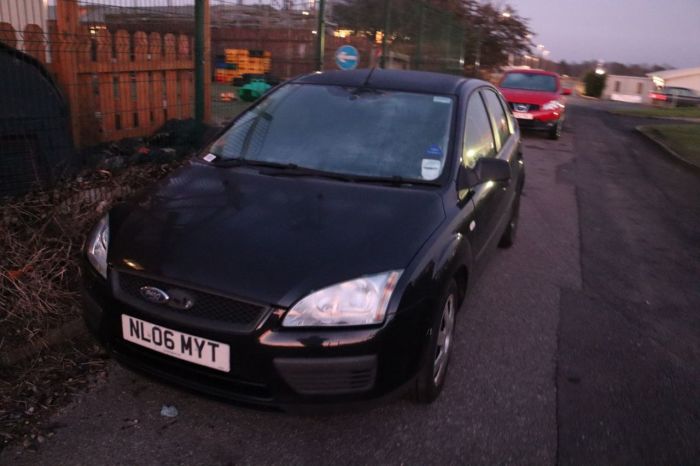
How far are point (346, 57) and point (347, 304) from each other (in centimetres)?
741

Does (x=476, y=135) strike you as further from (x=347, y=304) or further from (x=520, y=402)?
(x=347, y=304)

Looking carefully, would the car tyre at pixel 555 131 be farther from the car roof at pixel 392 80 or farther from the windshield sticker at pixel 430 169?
the windshield sticker at pixel 430 169

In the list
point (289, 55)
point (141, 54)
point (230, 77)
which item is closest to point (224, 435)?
point (141, 54)

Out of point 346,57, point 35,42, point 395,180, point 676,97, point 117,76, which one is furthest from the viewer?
point 676,97

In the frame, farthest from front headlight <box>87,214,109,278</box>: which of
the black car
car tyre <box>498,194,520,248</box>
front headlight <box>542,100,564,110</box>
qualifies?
front headlight <box>542,100,564,110</box>

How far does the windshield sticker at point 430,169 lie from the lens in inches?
134

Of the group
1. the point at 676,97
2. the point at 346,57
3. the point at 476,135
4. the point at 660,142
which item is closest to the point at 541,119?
the point at 660,142

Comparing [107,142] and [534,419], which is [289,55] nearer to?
[107,142]

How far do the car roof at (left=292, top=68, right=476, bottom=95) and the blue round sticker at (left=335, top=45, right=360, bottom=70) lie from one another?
16.6 feet

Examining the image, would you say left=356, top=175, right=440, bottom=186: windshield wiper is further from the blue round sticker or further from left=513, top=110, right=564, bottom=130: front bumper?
left=513, top=110, right=564, bottom=130: front bumper

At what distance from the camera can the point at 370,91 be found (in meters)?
4.00

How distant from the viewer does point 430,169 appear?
345cm

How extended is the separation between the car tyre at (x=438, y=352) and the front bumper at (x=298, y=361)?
185mm

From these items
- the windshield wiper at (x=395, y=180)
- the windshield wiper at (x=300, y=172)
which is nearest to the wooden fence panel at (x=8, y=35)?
the windshield wiper at (x=300, y=172)
